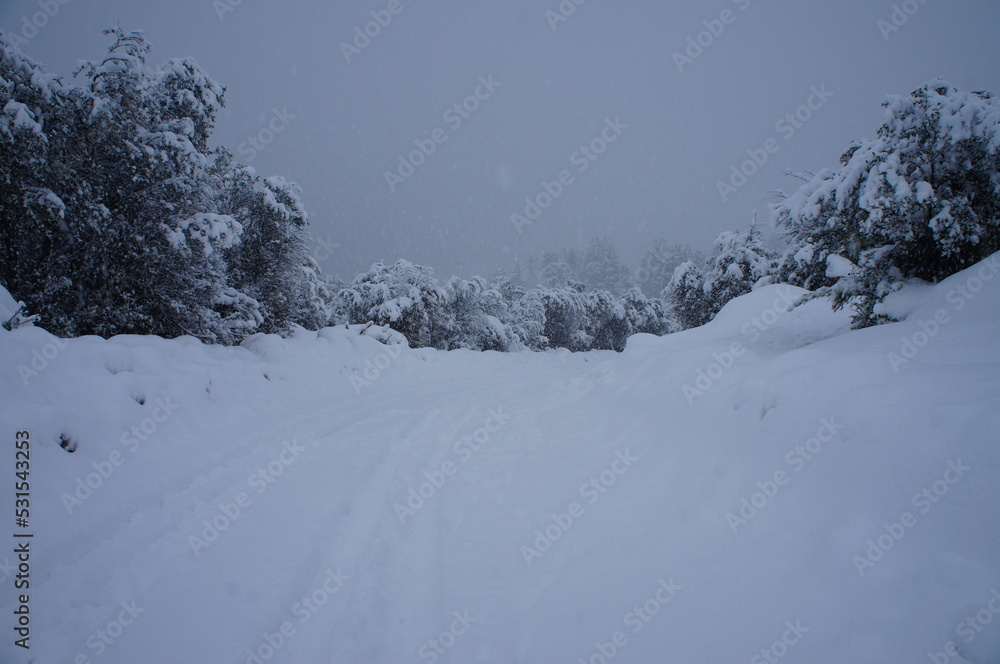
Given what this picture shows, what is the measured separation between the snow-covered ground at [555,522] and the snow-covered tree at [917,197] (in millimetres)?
517

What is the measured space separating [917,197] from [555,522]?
19.4 ft

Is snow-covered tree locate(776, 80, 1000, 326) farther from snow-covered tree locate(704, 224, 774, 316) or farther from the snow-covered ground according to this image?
snow-covered tree locate(704, 224, 774, 316)

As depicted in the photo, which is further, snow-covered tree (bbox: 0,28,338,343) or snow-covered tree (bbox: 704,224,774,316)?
snow-covered tree (bbox: 704,224,774,316)

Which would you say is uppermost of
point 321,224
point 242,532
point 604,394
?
point 321,224

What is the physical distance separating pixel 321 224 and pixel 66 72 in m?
134

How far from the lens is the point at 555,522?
4203mm

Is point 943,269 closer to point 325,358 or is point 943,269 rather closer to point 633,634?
point 633,634

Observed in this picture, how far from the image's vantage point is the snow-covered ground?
8.14 ft

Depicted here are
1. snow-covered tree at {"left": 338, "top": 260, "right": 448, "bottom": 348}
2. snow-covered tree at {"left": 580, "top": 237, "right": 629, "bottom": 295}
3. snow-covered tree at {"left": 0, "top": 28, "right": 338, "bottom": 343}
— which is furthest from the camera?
snow-covered tree at {"left": 580, "top": 237, "right": 629, "bottom": 295}

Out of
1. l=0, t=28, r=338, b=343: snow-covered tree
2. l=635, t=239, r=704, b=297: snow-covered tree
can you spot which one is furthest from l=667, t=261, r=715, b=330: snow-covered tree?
l=635, t=239, r=704, b=297: snow-covered tree

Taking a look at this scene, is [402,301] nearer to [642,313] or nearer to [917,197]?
[917,197]

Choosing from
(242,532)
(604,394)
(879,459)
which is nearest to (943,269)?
(879,459)

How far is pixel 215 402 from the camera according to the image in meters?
7.28

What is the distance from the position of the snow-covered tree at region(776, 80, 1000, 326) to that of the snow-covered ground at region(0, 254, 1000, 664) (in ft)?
1.70
